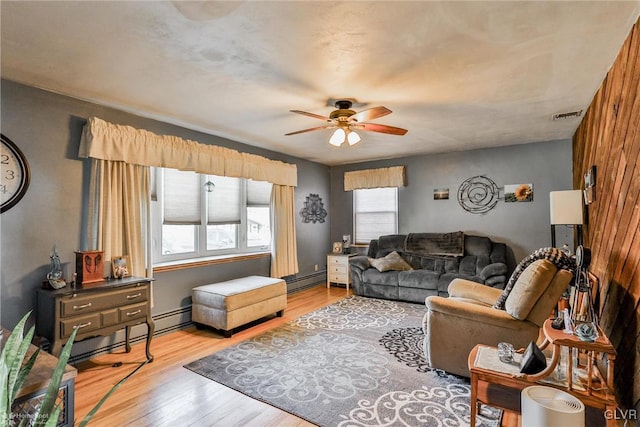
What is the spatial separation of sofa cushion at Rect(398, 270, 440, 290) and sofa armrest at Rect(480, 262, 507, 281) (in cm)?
62

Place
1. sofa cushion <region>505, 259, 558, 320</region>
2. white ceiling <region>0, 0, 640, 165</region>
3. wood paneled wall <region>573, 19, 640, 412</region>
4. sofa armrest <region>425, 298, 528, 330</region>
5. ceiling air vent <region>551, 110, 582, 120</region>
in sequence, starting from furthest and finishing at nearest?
1. ceiling air vent <region>551, 110, 582, 120</region>
2. sofa armrest <region>425, 298, 528, 330</region>
3. sofa cushion <region>505, 259, 558, 320</region>
4. wood paneled wall <region>573, 19, 640, 412</region>
5. white ceiling <region>0, 0, 640, 165</region>

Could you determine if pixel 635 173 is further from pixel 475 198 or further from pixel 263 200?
pixel 263 200

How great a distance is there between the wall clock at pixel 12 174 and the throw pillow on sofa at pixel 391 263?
448 centimetres

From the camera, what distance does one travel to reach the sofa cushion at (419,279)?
4.88 meters

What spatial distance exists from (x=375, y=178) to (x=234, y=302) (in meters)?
3.70

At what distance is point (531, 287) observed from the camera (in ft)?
7.55

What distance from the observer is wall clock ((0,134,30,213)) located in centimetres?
259

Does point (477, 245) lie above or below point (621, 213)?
below

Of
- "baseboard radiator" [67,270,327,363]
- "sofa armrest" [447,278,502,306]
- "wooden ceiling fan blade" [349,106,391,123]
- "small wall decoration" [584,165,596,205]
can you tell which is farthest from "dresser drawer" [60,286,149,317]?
"small wall decoration" [584,165,596,205]

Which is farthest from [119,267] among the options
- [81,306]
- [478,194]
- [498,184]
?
[498,184]

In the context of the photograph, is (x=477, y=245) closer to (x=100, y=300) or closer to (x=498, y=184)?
(x=498, y=184)

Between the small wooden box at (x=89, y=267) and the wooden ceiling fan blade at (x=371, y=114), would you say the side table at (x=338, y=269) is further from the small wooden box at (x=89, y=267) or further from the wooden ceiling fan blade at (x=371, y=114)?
the small wooden box at (x=89, y=267)

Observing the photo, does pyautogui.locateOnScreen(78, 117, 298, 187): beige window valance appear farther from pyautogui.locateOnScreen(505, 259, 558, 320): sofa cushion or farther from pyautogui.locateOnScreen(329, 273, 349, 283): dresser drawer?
pyautogui.locateOnScreen(505, 259, 558, 320): sofa cushion

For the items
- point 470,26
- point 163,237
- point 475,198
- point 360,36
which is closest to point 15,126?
point 163,237
